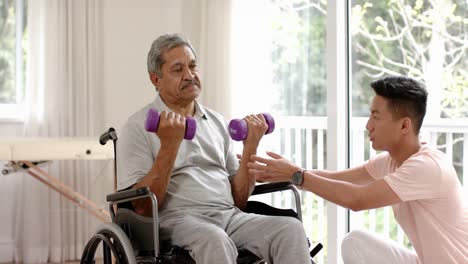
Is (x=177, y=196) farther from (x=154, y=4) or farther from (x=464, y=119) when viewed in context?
(x=154, y=4)

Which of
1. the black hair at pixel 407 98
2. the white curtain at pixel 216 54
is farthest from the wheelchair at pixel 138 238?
the white curtain at pixel 216 54

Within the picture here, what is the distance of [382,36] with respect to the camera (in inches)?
163

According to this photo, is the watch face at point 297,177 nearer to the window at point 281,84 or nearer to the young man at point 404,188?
the young man at point 404,188

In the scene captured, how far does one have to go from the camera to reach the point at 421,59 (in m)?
3.99

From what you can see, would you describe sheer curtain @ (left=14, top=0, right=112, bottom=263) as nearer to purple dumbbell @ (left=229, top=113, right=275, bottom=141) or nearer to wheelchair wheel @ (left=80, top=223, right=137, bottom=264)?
wheelchair wheel @ (left=80, top=223, right=137, bottom=264)

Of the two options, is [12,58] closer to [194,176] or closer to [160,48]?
[160,48]

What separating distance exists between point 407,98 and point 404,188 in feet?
1.11

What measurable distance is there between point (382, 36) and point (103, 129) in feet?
6.84

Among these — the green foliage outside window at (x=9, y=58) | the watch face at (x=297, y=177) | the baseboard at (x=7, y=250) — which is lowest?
the baseboard at (x=7, y=250)

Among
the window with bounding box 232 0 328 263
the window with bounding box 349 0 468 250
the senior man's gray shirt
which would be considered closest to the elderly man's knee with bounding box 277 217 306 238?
the senior man's gray shirt

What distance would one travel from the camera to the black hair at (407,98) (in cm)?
267

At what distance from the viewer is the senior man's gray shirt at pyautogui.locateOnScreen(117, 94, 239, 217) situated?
2.78 m

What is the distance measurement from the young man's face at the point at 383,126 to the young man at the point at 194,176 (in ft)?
1.40

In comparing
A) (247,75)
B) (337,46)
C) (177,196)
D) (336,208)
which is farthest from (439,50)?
(177,196)
